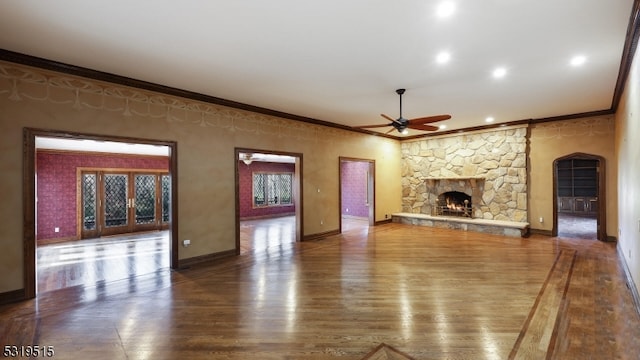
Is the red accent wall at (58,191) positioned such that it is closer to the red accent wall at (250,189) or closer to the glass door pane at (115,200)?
the glass door pane at (115,200)

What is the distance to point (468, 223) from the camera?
25.6ft

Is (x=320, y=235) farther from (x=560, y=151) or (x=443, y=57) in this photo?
(x=560, y=151)

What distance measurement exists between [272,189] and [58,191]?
671cm

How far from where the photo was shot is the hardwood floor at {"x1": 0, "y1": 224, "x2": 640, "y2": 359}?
2500mm

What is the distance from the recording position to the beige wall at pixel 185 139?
11.5ft

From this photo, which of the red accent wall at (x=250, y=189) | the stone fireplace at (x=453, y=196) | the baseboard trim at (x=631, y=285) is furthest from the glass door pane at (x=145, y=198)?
the baseboard trim at (x=631, y=285)

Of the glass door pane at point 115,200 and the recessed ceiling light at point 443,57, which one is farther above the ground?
the recessed ceiling light at point 443,57

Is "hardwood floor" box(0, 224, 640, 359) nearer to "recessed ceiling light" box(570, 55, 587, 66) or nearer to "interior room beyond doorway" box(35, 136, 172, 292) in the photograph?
"interior room beyond doorway" box(35, 136, 172, 292)

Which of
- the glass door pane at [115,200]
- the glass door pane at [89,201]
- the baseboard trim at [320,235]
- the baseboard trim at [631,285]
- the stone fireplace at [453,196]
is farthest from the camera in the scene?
the glass door pane at [115,200]

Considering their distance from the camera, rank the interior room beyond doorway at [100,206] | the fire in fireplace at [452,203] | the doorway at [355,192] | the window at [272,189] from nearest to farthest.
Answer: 1. the interior room beyond doorway at [100,206]
2. the fire in fireplace at [452,203]
3. the doorway at [355,192]
4. the window at [272,189]

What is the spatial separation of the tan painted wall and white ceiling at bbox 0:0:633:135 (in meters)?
1.75

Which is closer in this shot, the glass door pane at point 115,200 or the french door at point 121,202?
the french door at point 121,202

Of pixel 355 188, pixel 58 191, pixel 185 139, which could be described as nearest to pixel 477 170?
pixel 355 188

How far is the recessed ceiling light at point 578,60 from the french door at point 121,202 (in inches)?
334
